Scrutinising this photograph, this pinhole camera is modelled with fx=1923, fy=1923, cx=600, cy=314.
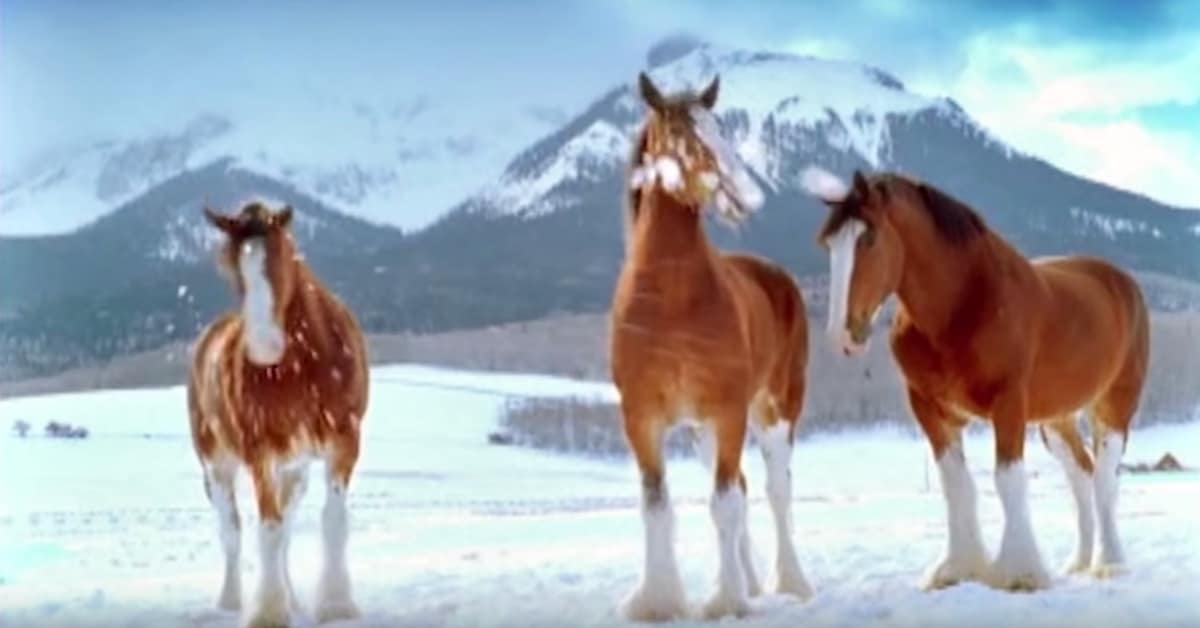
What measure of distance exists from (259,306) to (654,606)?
0.75 metres

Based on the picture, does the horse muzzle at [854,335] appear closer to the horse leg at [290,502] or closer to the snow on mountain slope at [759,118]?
the snow on mountain slope at [759,118]

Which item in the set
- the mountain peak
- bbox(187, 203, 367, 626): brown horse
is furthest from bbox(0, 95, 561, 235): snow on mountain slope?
bbox(187, 203, 367, 626): brown horse

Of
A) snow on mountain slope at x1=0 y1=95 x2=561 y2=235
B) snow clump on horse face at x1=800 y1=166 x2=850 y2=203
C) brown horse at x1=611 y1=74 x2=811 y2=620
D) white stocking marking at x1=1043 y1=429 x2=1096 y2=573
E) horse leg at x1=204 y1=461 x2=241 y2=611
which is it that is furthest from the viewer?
snow on mountain slope at x1=0 y1=95 x2=561 y2=235

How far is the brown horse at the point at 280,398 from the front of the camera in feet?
9.43

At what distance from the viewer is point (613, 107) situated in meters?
3.19

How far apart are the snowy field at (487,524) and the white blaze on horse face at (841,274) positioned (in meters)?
Result: 0.30

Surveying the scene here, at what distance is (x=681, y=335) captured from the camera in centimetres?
285

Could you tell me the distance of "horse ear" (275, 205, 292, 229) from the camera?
2885 mm

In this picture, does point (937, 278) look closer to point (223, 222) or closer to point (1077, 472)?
point (1077, 472)

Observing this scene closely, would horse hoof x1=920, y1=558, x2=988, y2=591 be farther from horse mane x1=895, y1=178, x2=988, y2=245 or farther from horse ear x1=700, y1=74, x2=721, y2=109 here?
horse ear x1=700, y1=74, x2=721, y2=109

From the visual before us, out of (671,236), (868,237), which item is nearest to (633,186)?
(671,236)

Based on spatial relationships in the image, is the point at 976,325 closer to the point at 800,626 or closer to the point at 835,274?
the point at 835,274

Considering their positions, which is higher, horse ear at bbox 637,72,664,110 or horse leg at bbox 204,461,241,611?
horse ear at bbox 637,72,664,110

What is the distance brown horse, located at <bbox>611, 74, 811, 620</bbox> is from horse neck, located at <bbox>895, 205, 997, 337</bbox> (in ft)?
0.84
